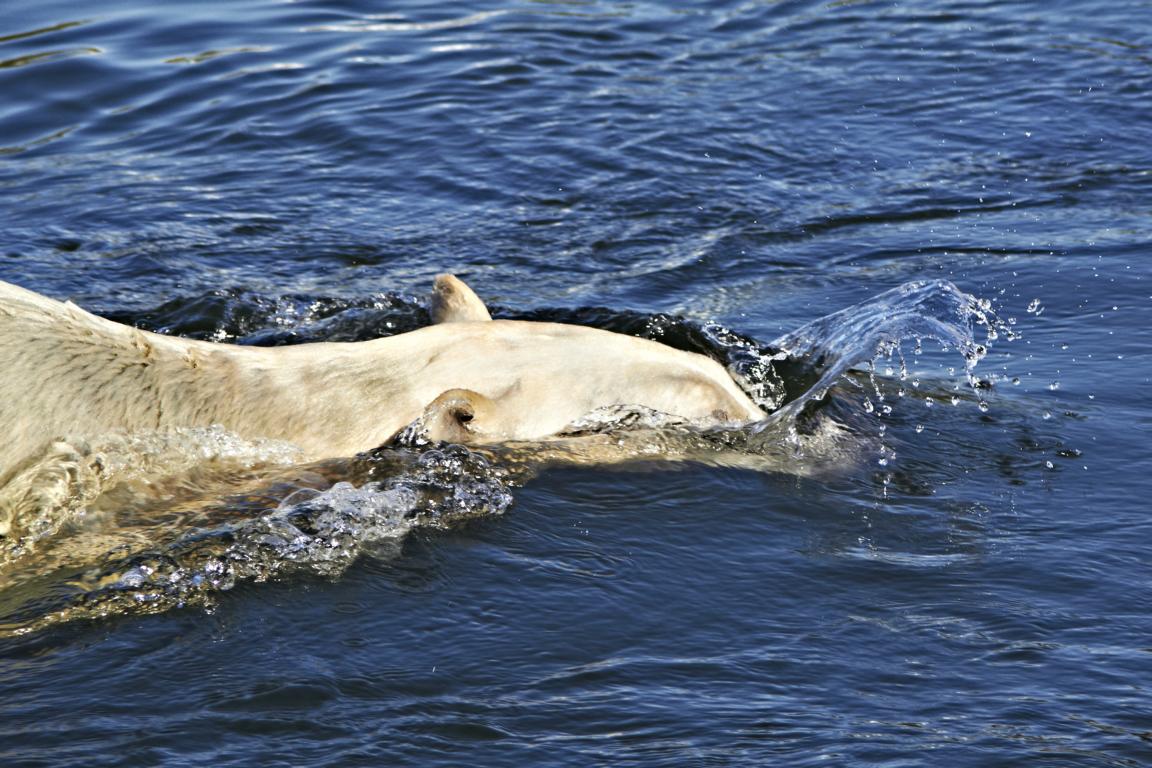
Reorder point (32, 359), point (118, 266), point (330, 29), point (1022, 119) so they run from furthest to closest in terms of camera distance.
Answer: point (330, 29)
point (1022, 119)
point (118, 266)
point (32, 359)

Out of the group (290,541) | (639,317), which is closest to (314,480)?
(290,541)

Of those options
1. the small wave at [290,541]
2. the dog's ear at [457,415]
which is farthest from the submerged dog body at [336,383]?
the small wave at [290,541]

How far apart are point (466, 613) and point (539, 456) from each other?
3.81 feet

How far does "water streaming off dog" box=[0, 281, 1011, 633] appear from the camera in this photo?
473 centimetres

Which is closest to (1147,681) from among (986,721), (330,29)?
(986,721)

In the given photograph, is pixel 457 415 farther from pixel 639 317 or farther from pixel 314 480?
pixel 639 317

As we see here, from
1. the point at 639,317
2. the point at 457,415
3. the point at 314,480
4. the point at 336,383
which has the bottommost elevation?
the point at 639,317

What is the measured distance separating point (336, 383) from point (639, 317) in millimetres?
2263

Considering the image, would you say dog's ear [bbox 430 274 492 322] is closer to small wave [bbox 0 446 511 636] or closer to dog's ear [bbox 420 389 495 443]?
dog's ear [bbox 420 389 495 443]

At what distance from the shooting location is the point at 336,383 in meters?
5.51

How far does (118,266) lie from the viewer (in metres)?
8.31

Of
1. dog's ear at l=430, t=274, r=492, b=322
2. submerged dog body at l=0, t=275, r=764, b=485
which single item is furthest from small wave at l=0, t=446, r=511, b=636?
dog's ear at l=430, t=274, r=492, b=322

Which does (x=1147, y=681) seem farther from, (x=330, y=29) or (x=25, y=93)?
(x=330, y=29)

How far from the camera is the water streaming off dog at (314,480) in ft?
15.5
